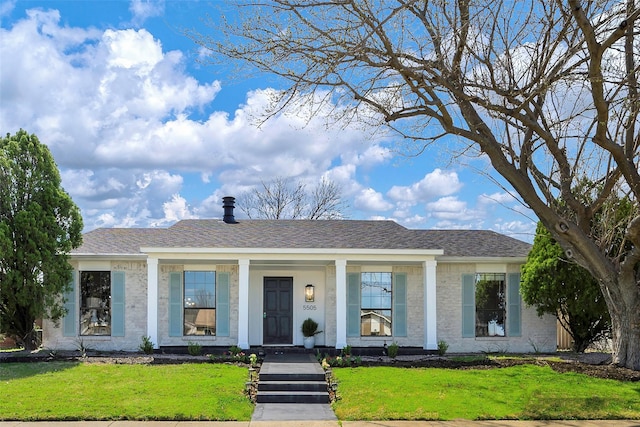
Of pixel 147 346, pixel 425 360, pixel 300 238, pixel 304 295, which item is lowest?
pixel 425 360

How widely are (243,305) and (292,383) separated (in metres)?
4.99

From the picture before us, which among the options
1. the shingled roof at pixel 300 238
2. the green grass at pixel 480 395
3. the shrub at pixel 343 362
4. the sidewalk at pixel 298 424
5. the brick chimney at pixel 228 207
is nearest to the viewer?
the sidewalk at pixel 298 424

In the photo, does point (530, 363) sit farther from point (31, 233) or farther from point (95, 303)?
point (31, 233)

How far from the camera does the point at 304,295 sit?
18.7m

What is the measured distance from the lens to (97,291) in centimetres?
1792

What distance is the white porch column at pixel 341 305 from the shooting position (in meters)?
16.7

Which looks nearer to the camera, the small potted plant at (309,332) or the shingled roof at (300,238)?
the shingled roof at (300,238)

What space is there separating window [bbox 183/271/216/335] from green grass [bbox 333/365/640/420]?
18.3 feet

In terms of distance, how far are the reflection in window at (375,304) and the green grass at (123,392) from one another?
17.5 feet

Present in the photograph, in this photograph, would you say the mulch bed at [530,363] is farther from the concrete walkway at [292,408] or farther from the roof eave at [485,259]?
the roof eave at [485,259]

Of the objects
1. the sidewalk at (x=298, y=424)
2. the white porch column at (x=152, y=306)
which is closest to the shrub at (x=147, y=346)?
the white porch column at (x=152, y=306)

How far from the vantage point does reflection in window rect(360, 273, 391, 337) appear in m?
18.2

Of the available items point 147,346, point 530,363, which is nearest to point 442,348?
point 530,363

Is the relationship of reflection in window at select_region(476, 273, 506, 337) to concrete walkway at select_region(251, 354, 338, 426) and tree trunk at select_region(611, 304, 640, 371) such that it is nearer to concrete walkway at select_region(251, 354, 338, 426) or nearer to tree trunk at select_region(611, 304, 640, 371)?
tree trunk at select_region(611, 304, 640, 371)
